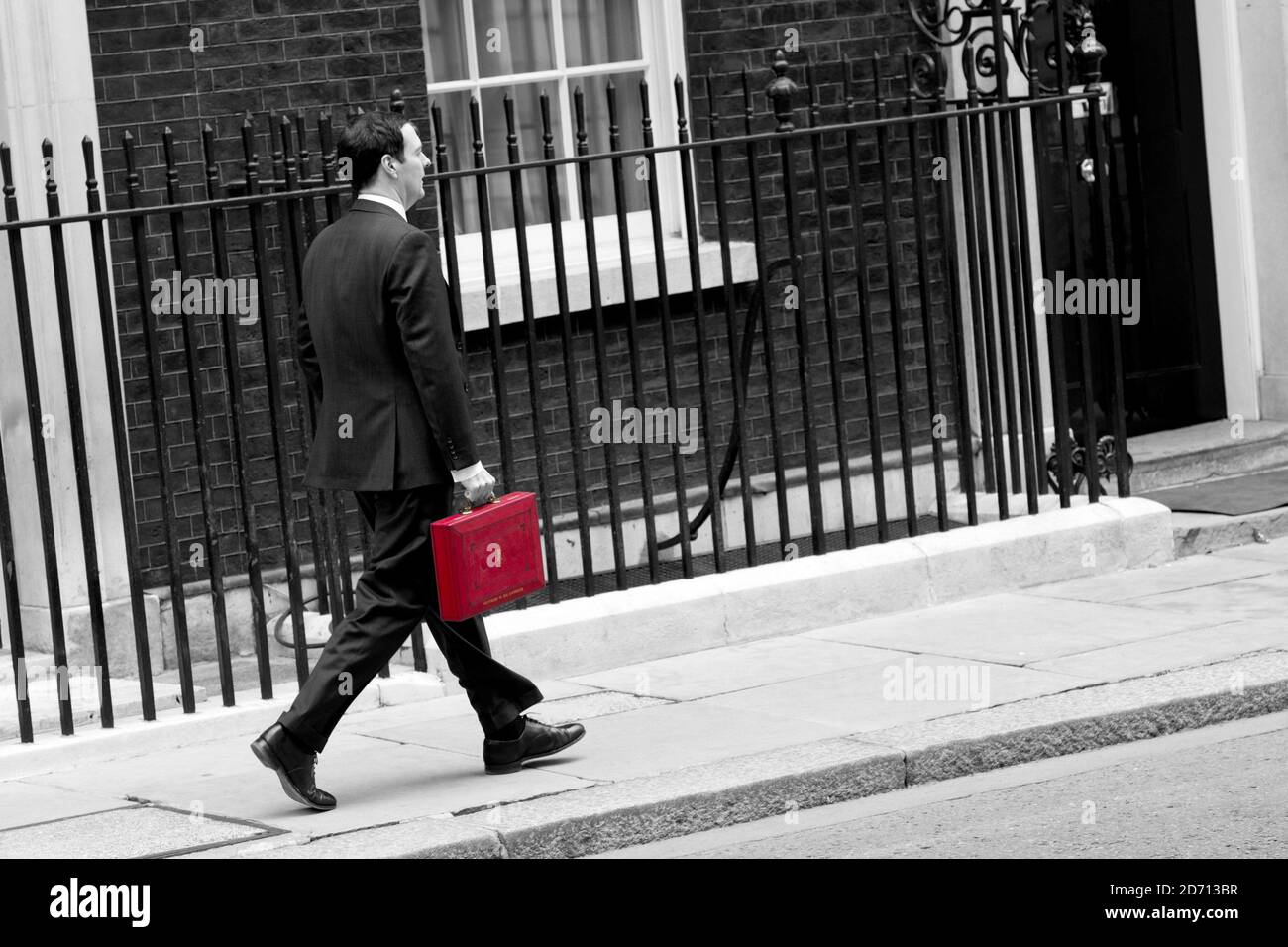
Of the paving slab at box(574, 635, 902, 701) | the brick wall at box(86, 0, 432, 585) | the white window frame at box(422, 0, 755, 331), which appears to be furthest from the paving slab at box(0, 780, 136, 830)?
the white window frame at box(422, 0, 755, 331)

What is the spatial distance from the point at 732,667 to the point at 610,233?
2740 mm

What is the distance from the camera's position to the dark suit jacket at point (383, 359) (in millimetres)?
6414

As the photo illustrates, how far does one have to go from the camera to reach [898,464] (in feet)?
35.0

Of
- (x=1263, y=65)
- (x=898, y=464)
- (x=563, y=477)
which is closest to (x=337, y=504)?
(x=563, y=477)

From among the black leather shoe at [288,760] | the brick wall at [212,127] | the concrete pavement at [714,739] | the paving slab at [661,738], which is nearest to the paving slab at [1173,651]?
the concrete pavement at [714,739]

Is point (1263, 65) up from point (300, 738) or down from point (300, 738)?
up

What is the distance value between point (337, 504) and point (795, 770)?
7.40 ft

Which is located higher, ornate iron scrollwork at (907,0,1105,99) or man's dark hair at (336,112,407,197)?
ornate iron scrollwork at (907,0,1105,99)

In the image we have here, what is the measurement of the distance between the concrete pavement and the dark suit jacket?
39.8 inches

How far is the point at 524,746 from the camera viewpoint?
681cm

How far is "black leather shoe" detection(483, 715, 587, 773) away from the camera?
22.2 feet

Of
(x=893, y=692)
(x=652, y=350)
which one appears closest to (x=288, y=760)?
(x=893, y=692)

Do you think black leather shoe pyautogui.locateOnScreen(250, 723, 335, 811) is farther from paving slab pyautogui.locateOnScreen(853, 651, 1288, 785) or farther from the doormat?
the doormat

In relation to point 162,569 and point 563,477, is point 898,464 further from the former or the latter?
point 162,569
